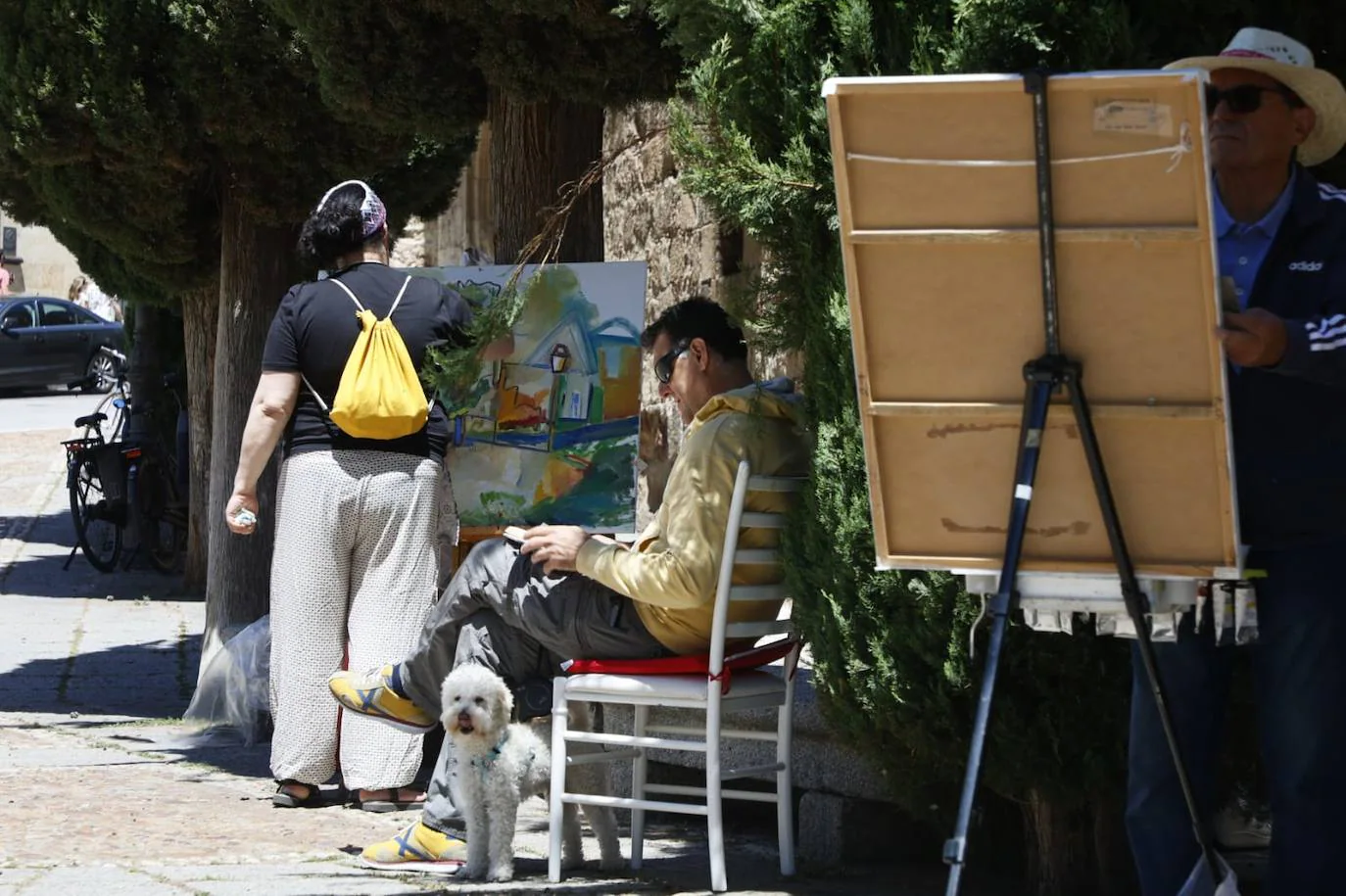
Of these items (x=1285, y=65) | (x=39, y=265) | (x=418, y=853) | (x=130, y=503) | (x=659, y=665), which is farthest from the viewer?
(x=39, y=265)

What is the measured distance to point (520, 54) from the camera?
605 cm

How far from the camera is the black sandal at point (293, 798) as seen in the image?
6.04 meters

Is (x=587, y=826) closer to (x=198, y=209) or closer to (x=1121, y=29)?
(x=1121, y=29)

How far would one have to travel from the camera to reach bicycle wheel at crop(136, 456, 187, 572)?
40.7 feet

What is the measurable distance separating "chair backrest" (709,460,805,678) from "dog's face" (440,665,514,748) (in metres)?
0.58

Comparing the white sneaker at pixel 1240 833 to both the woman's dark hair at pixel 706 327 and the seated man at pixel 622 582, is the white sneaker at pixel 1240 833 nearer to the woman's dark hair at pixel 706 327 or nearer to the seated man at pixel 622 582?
the seated man at pixel 622 582

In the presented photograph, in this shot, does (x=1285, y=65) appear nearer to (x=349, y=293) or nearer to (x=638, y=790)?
(x=638, y=790)

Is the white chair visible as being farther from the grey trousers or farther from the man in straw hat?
the man in straw hat

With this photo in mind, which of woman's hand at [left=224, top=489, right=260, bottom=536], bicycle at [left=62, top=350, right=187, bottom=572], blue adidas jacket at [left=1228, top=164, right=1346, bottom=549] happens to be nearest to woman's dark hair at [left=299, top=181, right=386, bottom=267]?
woman's hand at [left=224, top=489, right=260, bottom=536]

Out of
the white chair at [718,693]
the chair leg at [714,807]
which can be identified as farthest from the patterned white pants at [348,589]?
the chair leg at [714,807]

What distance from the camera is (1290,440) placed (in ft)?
10.5

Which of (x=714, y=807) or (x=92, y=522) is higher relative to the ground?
(x=92, y=522)

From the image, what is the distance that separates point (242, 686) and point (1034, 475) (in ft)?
16.0

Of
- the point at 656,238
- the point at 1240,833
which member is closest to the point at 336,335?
the point at 1240,833
